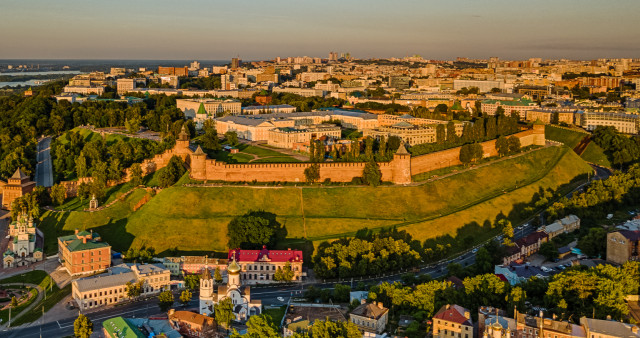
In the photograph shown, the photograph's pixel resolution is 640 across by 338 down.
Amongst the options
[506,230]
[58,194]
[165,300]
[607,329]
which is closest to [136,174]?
[58,194]

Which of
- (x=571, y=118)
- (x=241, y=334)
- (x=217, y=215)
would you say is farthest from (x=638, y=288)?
(x=571, y=118)

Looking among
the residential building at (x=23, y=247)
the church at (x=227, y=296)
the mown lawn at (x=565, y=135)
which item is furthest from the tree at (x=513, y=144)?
the residential building at (x=23, y=247)

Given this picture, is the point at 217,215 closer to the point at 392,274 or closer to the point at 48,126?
the point at 392,274

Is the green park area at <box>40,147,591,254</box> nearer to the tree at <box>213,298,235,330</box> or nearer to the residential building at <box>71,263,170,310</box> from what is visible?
the residential building at <box>71,263,170,310</box>

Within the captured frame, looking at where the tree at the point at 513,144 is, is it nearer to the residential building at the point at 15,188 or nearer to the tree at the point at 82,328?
the residential building at the point at 15,188

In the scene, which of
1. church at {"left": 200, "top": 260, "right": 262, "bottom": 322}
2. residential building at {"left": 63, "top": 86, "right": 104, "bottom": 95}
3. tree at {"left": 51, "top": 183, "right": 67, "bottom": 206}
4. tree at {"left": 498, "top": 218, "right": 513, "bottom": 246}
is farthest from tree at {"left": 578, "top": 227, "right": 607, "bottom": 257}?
residential building at {"left": 63, "top": 86, "right": 104, "bottom": 95}

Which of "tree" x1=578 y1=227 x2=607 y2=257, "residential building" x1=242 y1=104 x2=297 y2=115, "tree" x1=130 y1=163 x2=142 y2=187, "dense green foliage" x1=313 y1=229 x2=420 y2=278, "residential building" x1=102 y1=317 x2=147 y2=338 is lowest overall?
"residential building" x1=102 y1=317 x2=147 y2=338

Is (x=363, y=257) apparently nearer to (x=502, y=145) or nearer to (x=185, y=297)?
(x=185, y=297)
